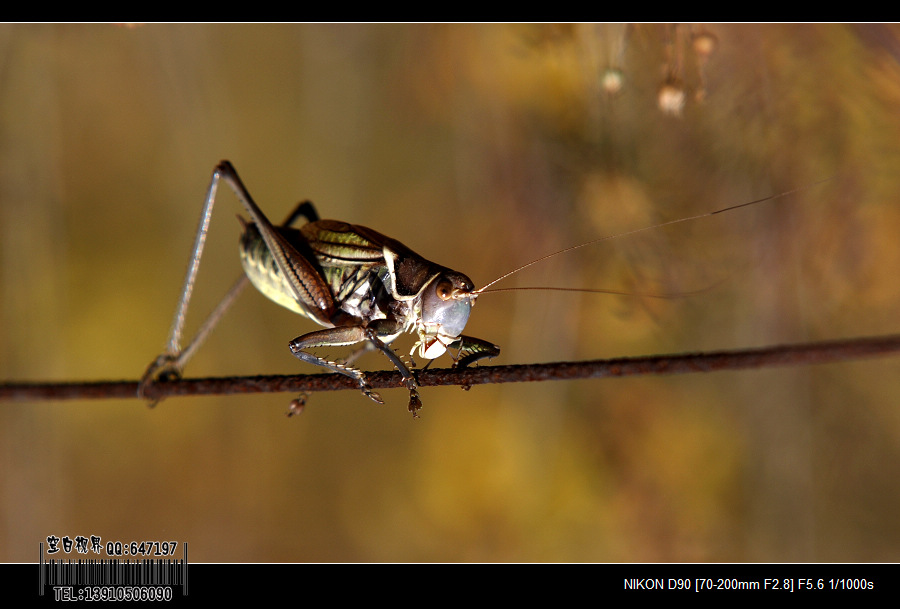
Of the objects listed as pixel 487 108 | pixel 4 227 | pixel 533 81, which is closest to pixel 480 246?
pixel 487 108

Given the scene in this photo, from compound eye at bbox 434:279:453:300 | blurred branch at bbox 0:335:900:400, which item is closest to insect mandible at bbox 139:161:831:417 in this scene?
compound eye at bbox 434:279:453:300

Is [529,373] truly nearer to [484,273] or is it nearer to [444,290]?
[444,290]

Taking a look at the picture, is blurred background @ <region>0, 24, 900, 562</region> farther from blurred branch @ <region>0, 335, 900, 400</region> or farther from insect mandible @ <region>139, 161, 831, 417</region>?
blurred branch @ <region>0, 335, 900, 400</region>

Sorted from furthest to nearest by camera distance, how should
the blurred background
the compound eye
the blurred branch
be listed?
the blurred background
the compound eye
the blurred branch

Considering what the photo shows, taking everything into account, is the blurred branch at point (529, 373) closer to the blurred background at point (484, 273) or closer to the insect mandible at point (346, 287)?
the insect mandible at point (346, 287)

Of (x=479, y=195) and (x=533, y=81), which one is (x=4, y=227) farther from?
(x=533, y=81)

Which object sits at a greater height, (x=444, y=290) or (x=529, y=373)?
(x=444, y=290)

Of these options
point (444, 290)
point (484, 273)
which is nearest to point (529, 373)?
point (444, 290)
